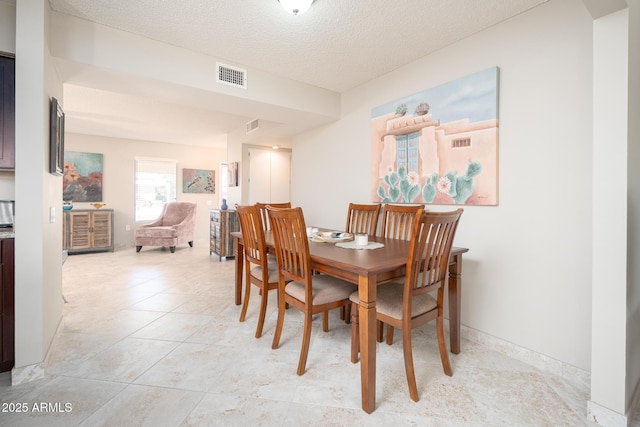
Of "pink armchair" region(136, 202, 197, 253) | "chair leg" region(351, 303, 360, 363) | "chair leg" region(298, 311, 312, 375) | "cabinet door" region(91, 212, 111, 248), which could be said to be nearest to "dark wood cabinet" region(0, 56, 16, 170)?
"chair leg" region(298, 311, 312, 375)

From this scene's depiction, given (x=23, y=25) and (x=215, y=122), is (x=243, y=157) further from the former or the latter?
(x=23, y=25)

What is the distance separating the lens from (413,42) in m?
2.46

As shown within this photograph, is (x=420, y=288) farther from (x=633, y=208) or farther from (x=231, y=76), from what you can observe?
(x=231, y=76)

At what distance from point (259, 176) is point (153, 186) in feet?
9.37

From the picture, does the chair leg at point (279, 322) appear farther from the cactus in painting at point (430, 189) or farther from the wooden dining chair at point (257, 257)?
the cactus in painting at point (430, 189)

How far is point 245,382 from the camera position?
1767 millimetres

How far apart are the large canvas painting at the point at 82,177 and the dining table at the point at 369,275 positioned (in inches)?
235

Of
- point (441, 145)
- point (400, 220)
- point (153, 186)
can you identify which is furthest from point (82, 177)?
point (441, 145)

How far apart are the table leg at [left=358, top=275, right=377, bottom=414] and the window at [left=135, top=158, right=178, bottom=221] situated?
647 centimetres

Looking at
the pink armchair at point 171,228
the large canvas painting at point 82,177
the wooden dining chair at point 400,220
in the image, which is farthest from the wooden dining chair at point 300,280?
the large canvas painting at point 82,177

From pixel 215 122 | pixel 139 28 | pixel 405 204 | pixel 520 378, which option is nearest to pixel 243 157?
pixel 215 122

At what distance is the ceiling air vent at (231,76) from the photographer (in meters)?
2.75

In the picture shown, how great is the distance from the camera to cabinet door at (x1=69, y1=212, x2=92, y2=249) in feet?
18.1

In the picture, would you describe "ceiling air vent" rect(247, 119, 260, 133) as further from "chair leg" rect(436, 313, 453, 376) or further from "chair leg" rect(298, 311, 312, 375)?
"chair leg" rect(436, 313, 453, 376)
